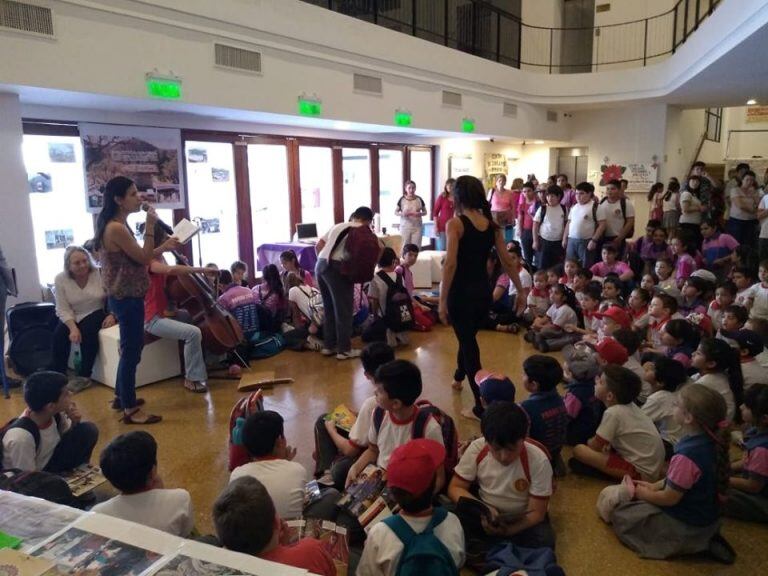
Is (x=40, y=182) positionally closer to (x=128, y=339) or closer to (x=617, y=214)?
(x=128, y=339)

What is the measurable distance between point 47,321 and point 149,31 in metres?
2.65

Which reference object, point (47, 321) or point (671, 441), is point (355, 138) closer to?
point (47, 321)

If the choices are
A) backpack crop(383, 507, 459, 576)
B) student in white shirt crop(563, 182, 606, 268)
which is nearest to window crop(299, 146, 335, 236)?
student in white shirt crop(563, 182, 606, 268)

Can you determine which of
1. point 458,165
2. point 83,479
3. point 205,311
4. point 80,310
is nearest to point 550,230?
point 458,165

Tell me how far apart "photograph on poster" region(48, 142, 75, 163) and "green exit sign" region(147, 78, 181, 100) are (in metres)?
1.56

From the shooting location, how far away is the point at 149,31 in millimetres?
5004

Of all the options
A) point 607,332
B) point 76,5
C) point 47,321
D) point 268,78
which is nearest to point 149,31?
point 76,5

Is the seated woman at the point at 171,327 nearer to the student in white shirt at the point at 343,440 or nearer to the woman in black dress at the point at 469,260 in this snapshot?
the student in white shirt at the point at 343,440

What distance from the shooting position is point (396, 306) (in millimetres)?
5699

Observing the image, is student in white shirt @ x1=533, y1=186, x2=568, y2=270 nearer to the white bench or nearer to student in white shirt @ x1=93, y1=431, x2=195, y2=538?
the white bench

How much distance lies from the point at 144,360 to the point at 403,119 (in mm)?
4920

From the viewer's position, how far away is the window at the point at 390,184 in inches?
404

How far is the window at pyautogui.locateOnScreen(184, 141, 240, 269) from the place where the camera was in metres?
7.30

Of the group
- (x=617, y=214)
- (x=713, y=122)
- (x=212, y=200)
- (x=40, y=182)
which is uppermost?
(x=713, y=122)
